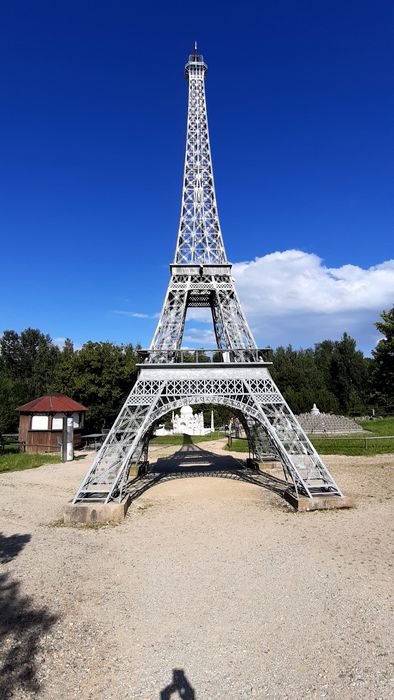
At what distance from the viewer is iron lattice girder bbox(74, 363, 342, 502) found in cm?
1336

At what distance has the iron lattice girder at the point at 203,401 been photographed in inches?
526

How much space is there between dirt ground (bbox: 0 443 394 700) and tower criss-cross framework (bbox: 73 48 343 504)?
1.58m

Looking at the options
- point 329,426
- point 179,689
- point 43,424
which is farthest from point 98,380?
point 179,689

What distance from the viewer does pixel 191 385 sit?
1546 centimetres

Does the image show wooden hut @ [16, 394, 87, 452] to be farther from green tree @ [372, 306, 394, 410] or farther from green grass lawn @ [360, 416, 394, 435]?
green tree @ [372, 306, 394, 410]

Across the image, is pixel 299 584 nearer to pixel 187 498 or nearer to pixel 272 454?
pixel 187 498

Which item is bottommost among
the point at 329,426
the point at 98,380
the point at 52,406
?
the point at 329,426

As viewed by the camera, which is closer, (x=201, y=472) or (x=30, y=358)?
(x=201, y=472)

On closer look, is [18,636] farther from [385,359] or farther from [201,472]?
[385,359]

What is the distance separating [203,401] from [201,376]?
997 mm

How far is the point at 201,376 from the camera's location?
1552 cm

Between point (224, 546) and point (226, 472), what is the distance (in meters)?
10.7

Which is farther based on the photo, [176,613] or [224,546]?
[224,546]

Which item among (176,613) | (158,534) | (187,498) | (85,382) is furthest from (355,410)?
(176,613)
